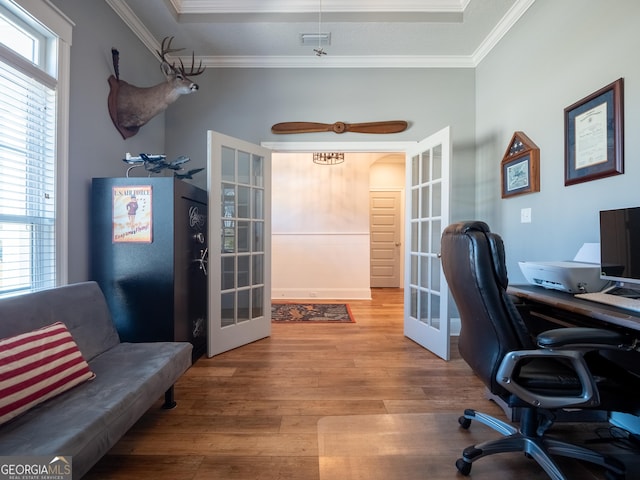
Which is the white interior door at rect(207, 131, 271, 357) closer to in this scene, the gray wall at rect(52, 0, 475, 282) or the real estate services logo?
the gray wall at rect(52, 0, 475, 282)

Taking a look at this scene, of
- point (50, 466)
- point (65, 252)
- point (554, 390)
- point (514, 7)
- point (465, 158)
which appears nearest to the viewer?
point (50, 466)

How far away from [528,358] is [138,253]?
228 centimetres

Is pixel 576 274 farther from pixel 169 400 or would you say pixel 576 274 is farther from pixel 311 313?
pixel 311 313

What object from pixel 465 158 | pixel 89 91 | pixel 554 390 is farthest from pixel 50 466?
pixel 465 158

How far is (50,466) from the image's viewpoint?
90 cm

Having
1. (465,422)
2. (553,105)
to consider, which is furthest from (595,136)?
(465,422)

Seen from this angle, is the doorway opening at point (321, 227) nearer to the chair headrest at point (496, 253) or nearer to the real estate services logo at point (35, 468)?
the chair headrest at point (496, 253)

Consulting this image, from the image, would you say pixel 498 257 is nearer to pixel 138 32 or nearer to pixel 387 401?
pixel 387 401

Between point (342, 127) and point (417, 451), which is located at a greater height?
point (342, 127)

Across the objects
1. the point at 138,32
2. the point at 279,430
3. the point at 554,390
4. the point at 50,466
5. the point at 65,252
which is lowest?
the point at 279,430

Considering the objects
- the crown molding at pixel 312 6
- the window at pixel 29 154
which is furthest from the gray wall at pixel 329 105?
the window at pixel 29 154

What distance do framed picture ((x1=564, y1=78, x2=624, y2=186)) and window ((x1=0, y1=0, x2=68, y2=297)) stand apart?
3.24 metres

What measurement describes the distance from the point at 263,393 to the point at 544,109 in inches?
112

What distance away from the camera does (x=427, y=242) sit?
2.71 meters
